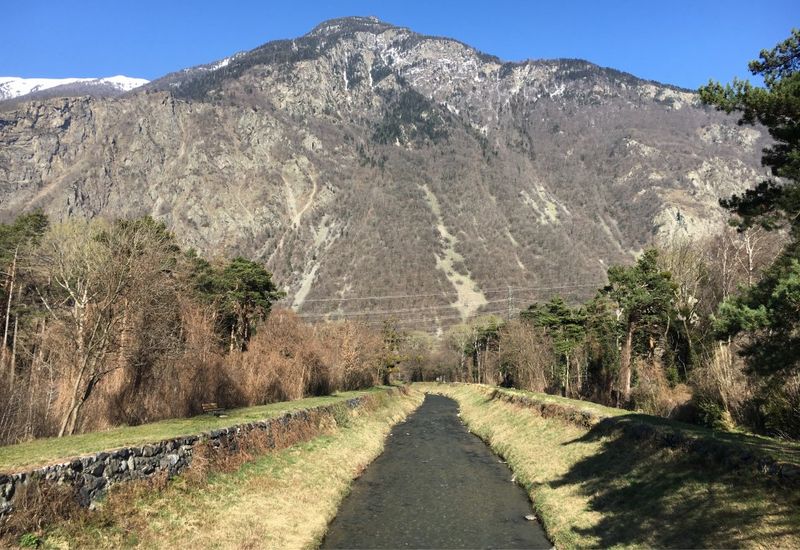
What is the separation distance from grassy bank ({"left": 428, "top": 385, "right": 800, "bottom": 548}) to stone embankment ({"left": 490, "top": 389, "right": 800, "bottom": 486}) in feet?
0.76

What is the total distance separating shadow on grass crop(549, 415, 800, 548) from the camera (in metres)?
12.0

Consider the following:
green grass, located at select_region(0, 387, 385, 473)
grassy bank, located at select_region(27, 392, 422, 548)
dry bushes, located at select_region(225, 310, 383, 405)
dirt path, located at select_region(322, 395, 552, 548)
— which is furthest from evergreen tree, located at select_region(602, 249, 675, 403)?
green grass, located at select_region(0, 387, 385, 473)

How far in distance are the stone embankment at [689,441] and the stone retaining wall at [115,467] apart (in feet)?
54.8

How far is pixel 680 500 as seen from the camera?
15133 mm

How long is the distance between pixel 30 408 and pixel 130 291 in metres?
5.92

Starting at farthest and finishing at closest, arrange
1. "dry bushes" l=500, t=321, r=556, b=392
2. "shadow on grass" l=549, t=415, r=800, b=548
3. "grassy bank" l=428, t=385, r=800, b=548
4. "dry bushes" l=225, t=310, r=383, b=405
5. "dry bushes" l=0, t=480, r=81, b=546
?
"dry bushes" l=500, t=321, r=556, b=392 → "dry bushes" l=225, t=310, r=383, b=405 → "grassy bank" l=428, t=385, r=800, b=548 → "shadow on grass" l=549, t=415, r=800, b=548 → "dry bushes" l=0, t=480, r=81, b=546

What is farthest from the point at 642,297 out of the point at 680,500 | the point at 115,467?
the point at 115,467

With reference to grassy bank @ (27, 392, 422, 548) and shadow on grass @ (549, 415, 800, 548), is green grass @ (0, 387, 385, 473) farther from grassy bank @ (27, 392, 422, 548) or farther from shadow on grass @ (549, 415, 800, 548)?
shadow on grass @ (549, 415, 800, 548)

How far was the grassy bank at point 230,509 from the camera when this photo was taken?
12812 millimetres

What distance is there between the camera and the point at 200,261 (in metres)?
55.5

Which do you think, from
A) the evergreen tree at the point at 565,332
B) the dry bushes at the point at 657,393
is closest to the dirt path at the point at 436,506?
the dry bushes at the point at 657,393

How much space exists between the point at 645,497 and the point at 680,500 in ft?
5.47

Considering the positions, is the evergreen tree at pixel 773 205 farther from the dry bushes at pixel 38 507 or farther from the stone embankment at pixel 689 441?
the dry bushes at pixel 38 507

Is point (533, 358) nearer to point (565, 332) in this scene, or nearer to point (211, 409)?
point (565, 332)
